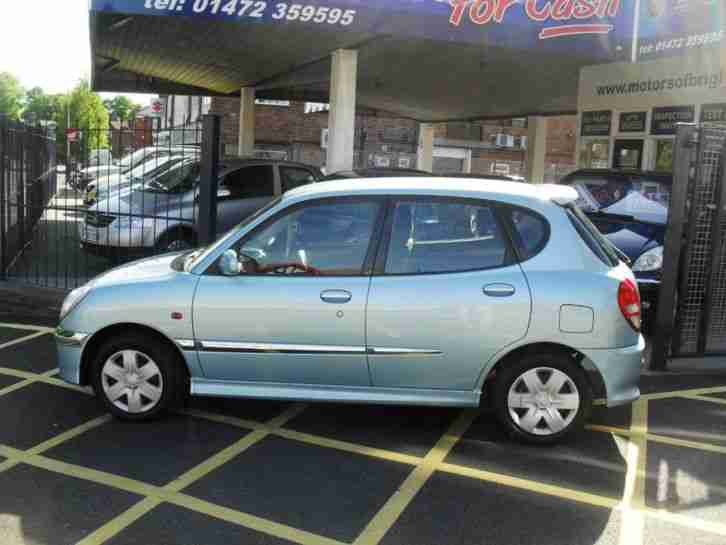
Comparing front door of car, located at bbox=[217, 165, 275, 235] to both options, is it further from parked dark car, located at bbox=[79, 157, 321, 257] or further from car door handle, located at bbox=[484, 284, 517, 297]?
car door handle, located at bbox=[484, 284, 517, 297]

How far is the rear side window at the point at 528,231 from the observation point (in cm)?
481

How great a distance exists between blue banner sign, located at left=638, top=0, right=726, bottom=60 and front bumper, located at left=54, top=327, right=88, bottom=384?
11062 mm

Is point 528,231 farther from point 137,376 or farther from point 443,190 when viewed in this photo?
point 137,376

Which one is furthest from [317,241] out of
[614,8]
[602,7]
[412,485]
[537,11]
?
[614,8]

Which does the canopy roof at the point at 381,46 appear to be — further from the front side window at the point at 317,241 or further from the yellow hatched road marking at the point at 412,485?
the yellow hatched road marking at the point at 412,485

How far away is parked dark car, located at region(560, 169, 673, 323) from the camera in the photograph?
778 cm

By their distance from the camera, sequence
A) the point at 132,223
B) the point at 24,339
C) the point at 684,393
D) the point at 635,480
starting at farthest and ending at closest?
the point at 132,223, the point at 24,339, the point at 684,393, the point at 635,480

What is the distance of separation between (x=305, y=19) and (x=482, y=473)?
8.81 metres

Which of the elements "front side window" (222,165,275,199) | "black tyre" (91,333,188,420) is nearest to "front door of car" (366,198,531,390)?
"black tyre" (91,333,188,420)

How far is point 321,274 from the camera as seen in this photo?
16.0 feet

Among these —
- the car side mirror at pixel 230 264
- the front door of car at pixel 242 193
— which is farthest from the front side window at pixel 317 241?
the front door of car at pixel 242 193

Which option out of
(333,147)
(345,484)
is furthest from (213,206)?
(333,147)

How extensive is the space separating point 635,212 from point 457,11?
4851 mm

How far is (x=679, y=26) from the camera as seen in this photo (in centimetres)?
1277
